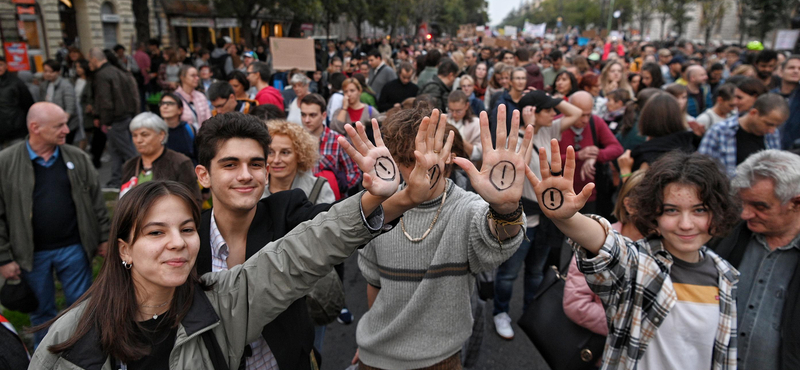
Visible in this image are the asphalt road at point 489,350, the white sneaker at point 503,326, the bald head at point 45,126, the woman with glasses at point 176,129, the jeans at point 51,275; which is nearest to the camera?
the bald head at point 45,126

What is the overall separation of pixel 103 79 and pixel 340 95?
3.89m

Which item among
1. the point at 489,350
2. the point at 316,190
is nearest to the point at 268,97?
the point at 316,190

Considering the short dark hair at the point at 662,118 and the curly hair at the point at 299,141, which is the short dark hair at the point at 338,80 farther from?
the short dark hair at the point at 662,118

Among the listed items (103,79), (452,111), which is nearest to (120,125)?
(103,79)

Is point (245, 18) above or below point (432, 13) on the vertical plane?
below

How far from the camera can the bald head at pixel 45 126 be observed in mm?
3328

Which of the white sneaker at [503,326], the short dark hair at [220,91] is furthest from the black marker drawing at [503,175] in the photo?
the short dark hair at [220,91]

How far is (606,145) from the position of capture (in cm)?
462

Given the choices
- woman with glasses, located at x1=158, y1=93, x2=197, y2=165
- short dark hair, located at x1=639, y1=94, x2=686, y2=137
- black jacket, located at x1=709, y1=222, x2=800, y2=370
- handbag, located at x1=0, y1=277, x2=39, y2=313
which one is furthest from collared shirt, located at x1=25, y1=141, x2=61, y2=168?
short dark hair, located at x1=639, y1=94, x2=686, y2=137

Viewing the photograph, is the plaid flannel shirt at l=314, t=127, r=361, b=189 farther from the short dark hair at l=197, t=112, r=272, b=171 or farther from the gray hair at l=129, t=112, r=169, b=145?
the short dark hair at l=197, t=112, r=272, b=171

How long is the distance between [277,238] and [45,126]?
2.33 meters

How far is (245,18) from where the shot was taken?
1931 cm

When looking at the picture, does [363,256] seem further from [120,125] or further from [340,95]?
[120,125]

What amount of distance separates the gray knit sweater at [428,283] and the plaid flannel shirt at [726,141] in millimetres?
3085
